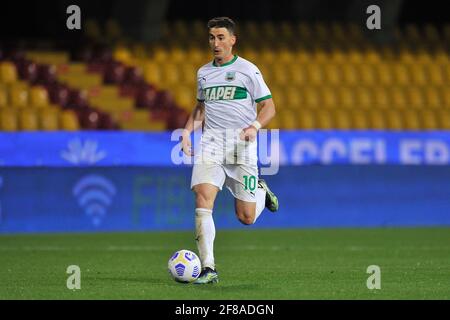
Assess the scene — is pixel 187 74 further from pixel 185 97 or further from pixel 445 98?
pixel 445 98

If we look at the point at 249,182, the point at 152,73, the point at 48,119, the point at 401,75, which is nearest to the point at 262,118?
the point at 249,182

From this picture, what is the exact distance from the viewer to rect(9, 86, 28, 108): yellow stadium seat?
743 inches

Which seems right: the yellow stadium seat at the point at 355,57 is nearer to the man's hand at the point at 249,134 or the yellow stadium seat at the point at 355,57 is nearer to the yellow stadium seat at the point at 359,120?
the yellow stadium seat at the point at 359,120

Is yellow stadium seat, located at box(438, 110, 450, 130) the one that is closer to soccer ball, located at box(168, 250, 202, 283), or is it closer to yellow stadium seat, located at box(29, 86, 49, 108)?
yellow stadium seat, located at box(29, 86, 49, 108)

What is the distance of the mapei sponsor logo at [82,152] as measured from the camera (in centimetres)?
1741

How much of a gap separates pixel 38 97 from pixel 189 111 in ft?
10.4

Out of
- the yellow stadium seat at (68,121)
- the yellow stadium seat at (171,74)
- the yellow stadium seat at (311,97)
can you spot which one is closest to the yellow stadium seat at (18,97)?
the yellow stadium seat at (68,121)

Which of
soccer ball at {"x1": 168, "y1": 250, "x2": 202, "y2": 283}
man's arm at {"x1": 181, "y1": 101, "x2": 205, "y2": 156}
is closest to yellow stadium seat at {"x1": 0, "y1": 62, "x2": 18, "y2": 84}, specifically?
man's arm at {"x1": 181, "y1": 101, "x2": 205, "y2": 156}

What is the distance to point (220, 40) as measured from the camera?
9.72 m

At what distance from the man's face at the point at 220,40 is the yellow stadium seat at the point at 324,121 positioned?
37.9 ft

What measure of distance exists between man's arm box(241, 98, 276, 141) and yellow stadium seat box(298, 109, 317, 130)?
11.2 meters

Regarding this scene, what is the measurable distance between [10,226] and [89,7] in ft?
26.7

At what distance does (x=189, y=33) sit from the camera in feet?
76.7
